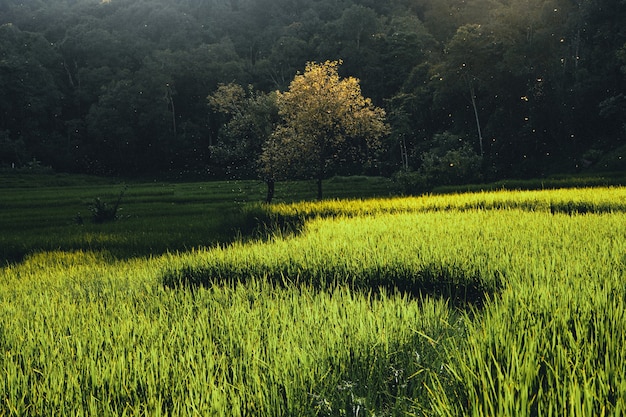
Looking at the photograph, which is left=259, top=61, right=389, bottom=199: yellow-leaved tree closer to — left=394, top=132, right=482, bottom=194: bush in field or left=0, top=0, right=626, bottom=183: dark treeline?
left=0, top=0, right=626, bottom=183: dark treeline

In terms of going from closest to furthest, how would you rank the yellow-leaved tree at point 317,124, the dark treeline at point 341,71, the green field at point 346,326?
1. the green field at point 346,326
2. the yellow-leaved tree at point 317,124
3. the dark treeline at point 341,71

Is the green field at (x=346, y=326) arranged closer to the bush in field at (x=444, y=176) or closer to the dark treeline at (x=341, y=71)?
the bush in field at (x=444, y=176)

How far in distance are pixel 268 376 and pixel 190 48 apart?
85.2m

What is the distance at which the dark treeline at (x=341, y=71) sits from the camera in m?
38.8

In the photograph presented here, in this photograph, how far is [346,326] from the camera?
404 centimetres

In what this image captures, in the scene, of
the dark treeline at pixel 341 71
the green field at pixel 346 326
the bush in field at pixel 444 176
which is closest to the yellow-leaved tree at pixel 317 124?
the dark treeline at pixel 341 71

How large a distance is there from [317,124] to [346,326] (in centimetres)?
2127

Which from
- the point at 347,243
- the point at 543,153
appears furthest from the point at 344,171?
the point at 347,243

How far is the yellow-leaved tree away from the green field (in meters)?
13.3

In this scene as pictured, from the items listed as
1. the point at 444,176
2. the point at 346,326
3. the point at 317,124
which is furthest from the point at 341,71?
the point at 346,326

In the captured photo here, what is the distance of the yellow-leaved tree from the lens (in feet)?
80.3

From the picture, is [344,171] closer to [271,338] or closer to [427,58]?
[427,58]

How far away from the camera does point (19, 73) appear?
65.2m

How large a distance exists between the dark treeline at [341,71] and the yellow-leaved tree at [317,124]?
4.48 m
